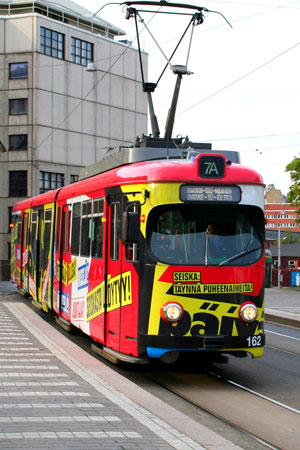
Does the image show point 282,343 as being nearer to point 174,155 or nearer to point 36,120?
point 174,155

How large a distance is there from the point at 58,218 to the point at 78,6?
48867 mm

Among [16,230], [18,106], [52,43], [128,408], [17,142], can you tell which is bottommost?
[128,408]

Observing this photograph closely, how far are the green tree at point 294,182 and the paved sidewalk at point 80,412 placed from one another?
2861 centimetres

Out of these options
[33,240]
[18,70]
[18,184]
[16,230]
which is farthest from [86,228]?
[18,70]

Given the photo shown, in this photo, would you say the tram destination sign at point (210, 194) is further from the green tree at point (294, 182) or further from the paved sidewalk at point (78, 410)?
the green tree at point (294, 182)

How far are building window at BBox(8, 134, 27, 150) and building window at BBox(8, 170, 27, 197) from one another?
5.87 ft

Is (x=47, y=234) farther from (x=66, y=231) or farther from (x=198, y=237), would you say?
(x=198, y=237)

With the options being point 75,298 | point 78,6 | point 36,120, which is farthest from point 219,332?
point 78,6

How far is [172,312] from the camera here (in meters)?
9.88

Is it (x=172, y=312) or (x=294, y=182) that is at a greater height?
(x=294, y=182)

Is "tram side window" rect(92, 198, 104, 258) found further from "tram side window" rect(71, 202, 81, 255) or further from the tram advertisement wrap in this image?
the tram advertisement wrap

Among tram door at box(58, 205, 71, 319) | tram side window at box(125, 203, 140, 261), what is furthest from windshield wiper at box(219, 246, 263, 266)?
tram door at box(58, 205, 71, 319)

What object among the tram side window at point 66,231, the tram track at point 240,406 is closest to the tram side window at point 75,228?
the tram side window at point 66,231

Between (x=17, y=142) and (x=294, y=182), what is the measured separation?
79.6 feet
